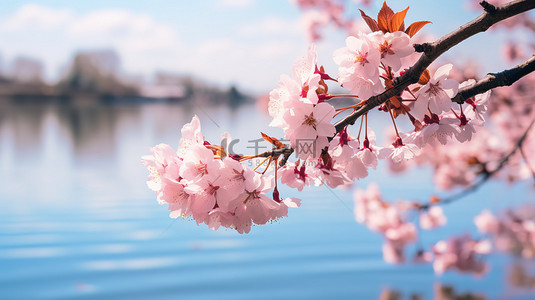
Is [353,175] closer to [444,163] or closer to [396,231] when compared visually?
[396,231]

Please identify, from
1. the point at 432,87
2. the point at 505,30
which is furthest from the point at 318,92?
the point at 505,30

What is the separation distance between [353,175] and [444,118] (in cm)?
18

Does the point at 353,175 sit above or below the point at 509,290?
above

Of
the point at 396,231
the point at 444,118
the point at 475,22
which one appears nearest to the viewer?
the point at 475,22

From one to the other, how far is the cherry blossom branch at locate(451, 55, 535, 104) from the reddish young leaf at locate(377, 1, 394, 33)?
0.16 metres

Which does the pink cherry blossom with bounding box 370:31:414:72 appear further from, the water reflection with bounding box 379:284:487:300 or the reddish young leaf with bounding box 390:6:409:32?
the water reflection with bounding box 379:284:487:300

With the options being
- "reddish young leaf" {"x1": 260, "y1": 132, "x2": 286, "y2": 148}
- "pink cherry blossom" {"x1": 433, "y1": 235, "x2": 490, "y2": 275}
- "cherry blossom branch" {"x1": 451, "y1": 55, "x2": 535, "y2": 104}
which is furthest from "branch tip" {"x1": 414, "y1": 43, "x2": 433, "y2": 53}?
"pink cherry blossom" {"x1": 433, "y1": 235, "x2": 490, "y2": 275}

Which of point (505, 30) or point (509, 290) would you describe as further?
point (505, 30)

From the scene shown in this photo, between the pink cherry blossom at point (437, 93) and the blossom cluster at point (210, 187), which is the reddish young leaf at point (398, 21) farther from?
the blossom cluster at point (210, 187)

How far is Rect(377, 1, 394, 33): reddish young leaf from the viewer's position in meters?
0.66

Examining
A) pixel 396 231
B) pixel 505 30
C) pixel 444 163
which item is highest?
pixel 505 30

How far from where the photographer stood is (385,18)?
664 mm

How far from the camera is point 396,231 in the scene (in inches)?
149

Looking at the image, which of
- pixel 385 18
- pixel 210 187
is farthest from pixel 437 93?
pixel 210 187
